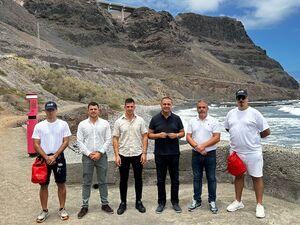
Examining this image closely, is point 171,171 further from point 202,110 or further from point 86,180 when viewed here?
point 86,180

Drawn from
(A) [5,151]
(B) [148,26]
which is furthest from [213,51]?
(A) [5,151]

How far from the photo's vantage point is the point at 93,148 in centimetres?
656

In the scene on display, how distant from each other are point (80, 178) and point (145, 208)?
1.95m

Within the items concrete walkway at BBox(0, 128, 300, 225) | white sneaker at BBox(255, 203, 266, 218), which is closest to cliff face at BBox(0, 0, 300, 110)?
concrete walkway at BBox(0, 128, 300, 225)

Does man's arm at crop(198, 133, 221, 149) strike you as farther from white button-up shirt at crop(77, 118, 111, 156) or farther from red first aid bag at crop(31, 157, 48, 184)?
red first aid bag at crop(31, 157, 48, 184)

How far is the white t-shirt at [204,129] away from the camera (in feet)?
21.4

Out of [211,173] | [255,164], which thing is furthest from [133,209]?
[255,164]

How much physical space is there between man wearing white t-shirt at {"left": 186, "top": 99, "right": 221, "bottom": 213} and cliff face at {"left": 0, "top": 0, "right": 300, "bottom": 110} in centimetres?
5547

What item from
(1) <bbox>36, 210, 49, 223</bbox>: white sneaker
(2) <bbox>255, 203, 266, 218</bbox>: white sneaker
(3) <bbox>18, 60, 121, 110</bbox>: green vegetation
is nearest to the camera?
(2) <bbox>255, 203, 266, 218</bbox>: white sneaker

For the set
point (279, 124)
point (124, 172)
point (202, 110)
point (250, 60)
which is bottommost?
point (279, 124)

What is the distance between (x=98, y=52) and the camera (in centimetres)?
11894

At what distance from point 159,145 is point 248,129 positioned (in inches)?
53.0

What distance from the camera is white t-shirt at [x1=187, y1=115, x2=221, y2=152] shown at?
21.4 ft

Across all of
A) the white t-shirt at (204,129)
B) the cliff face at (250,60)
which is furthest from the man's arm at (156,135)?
the cliff face at (250,60)
